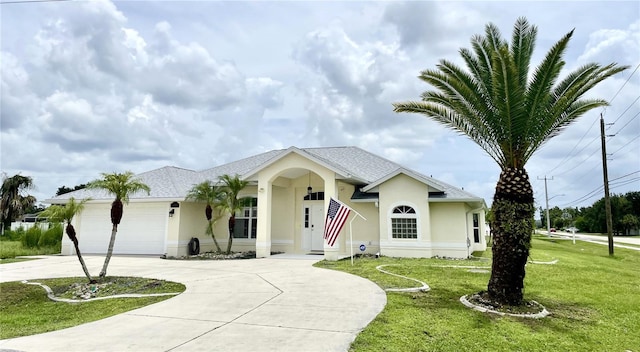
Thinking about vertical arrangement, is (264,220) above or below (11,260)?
above

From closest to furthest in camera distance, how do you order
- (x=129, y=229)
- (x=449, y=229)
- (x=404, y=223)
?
(x=449, y=229) < (x=404, y=223) < (x=129, y=229)

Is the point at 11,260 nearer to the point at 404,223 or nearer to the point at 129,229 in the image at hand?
the point at 129,229

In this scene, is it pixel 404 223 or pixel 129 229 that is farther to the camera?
pixel 129 229

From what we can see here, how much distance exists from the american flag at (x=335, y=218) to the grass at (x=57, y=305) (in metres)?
6.22

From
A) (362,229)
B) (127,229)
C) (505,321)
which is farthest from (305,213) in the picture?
(505,321)

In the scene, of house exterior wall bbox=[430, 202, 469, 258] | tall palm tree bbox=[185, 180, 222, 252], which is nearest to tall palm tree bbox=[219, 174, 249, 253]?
tall palm tree bbox=[185, 180, 222, 252]

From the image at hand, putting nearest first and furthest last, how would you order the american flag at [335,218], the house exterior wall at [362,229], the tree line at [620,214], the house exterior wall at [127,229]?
the american flag at [335,218] → the house exterior wall at [362,229] → the house exterior wall at [127,229] → the tree line at [620,214]

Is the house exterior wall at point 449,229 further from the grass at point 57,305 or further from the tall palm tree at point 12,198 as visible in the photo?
the tall palm tree at point 12,198

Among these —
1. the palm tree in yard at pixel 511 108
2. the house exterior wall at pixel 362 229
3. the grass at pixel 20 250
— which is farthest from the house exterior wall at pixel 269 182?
the grass at pixel 20 250

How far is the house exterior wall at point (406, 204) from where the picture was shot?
16375 mm

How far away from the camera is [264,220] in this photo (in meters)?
17.0

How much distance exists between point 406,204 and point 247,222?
8447 millimetres

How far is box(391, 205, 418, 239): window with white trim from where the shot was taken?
653 inches

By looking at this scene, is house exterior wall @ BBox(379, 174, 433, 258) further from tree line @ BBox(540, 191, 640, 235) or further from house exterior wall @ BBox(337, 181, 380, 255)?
tree line @ BBox(540, 191, 640, 235)
